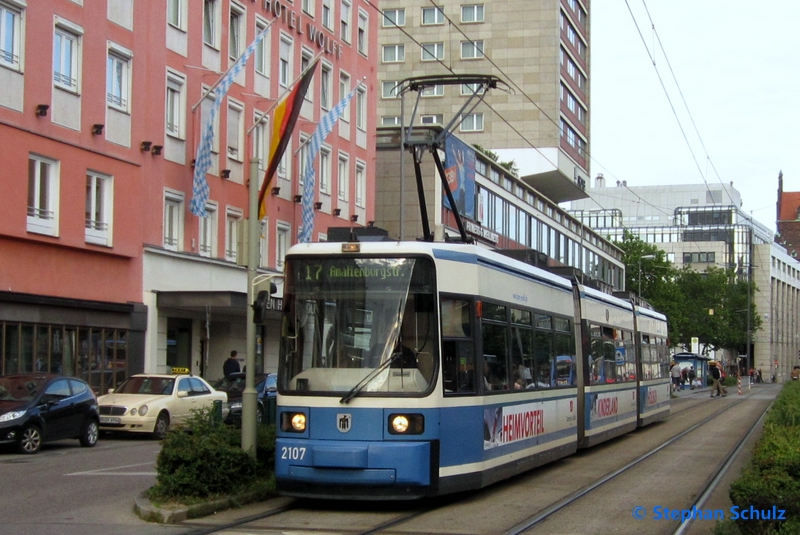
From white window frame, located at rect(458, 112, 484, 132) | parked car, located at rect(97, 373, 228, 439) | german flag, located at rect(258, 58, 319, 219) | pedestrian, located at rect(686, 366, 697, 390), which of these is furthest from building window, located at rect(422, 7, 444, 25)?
german flag, located at rect(258, 58, 319, 219)

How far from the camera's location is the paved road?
10.9m

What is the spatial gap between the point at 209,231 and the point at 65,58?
8.89 metres

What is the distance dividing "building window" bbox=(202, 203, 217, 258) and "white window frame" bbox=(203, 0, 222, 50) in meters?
5.32

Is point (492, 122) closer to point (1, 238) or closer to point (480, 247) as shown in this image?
point (1, 238)

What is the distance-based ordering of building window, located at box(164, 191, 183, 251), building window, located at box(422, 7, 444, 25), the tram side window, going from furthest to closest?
building window, located at box(422, 7, 444, 25)
building window, located at box(164, 191, 183, 251)
the tram side window

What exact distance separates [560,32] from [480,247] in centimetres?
6020

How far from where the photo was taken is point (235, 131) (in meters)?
37.8

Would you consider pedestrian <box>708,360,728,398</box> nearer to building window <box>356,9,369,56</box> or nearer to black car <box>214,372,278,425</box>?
building window <box>356,9,369,56</box>

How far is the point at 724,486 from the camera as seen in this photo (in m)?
14.7

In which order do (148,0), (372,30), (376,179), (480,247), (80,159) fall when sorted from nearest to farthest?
1. (480,247)
2. (80,159)
3. (148,0)
4. (372,30)
5. (376,179)

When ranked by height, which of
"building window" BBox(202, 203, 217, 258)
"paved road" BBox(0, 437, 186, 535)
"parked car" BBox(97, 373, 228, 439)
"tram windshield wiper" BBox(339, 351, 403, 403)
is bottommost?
"paved road" BBox(0, 437, 186, 535)

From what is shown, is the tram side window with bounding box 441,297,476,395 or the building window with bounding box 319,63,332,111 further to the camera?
→ the building window with bounding box 319,63,332,111

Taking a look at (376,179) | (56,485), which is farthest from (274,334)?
(56,485)

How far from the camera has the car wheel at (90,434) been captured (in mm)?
21438
